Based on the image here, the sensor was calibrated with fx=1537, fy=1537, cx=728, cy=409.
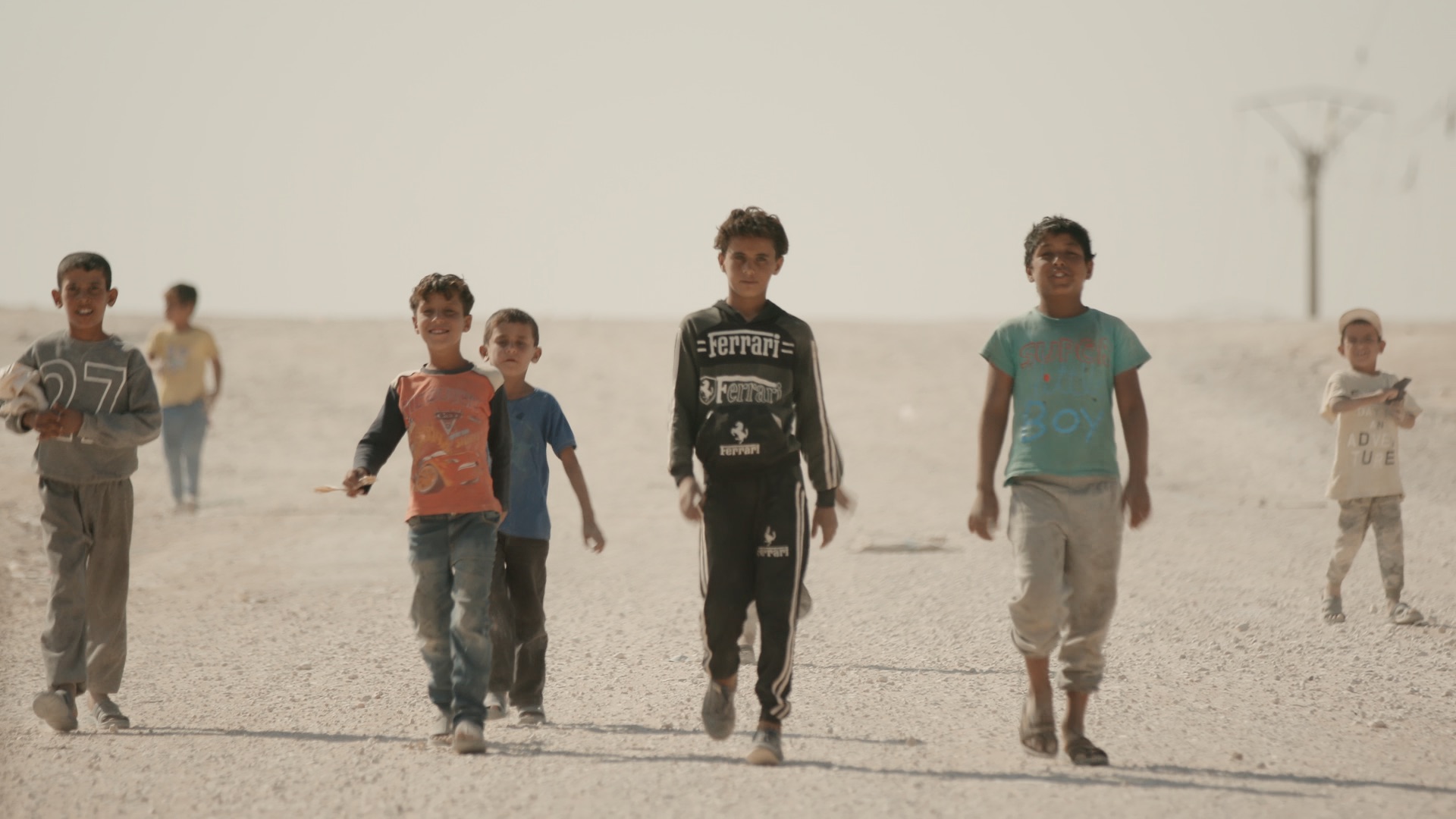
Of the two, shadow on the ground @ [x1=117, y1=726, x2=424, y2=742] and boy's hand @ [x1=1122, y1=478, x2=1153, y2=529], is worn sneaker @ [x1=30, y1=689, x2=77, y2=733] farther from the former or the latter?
boy's hand @ [x1=1122, y1=478, x2=1153, y2=529]

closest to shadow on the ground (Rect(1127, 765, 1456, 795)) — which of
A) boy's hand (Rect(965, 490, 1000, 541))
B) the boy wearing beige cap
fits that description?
boy's hand (Rect(965, 490, 1000, 541))

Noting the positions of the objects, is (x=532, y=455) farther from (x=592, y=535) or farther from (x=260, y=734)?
(x=260, y=734)

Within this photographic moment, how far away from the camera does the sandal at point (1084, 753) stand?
526 cm

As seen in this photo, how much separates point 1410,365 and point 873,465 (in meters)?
10.6

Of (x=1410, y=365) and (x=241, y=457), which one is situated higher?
(x=1410, y=365)

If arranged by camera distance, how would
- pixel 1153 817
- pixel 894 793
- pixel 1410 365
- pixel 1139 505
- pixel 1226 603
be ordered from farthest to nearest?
pixel 1410 365
pixel 1226 603
pixel 1139 505
pixel 894 793
pixel 1153 817

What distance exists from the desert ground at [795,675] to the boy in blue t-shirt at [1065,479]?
0.34m

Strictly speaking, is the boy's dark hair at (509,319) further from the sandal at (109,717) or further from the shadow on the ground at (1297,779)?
the shadow on the ground at (1297,779)

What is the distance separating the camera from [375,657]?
7949 millimetres

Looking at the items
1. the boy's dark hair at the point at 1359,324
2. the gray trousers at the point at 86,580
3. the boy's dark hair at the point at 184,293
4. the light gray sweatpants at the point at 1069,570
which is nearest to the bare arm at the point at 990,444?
the light gray sweatpants at the point at 1069,570

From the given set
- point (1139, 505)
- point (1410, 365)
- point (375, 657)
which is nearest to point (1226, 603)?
point (1139, 505)

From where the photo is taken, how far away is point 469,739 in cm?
546

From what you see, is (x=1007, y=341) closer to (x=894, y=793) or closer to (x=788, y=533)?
(x=788, y=533)

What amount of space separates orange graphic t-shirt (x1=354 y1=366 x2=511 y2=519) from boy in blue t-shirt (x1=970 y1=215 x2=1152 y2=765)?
1.85 m
